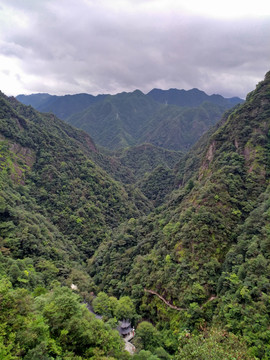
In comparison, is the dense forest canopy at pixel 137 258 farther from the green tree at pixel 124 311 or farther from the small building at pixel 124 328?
the small building at pixel 124 328

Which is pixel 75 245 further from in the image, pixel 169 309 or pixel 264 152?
pixel 264 152

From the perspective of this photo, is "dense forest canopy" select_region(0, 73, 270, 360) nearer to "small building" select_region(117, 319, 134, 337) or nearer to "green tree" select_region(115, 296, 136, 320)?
"green tree" select_region(115, 296, 136, 320)

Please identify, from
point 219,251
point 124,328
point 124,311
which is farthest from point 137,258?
point 219,251

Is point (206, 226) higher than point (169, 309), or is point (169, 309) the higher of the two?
point (206, 226)

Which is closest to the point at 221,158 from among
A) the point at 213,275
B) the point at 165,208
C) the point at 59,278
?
the point at 165,208

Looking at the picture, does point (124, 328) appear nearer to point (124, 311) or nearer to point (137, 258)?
point (124, 311)

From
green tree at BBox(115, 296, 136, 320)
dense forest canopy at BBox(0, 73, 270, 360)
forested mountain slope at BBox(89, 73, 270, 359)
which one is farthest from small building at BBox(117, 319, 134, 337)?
forested mountain slope at BBox(89, 73, 270, 359)

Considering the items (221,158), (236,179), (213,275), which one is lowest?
(213,275)
